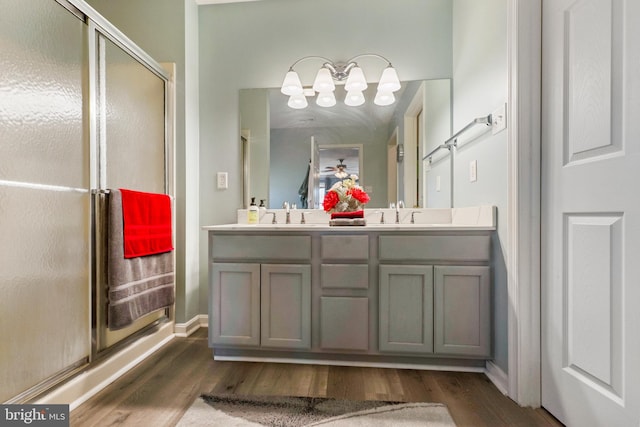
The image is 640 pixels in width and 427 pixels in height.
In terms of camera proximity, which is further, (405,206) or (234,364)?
(405,206)

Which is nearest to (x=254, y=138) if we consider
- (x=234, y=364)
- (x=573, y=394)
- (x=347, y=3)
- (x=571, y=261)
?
(x=347, y=3)

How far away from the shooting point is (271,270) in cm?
180

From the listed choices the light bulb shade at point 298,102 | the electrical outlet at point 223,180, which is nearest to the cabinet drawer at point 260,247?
the electrical outlet at point 223,180

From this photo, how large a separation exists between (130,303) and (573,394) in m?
1.99

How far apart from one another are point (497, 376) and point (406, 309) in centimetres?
53

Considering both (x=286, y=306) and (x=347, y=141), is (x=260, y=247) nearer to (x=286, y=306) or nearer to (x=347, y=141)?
(x=286, y=306)

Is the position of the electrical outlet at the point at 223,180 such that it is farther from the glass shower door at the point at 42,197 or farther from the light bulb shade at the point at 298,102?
the glass shower door at the point at 42,197

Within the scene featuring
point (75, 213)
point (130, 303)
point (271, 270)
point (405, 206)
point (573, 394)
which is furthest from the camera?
point (405, 206)

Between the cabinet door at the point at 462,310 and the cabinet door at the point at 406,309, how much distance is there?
5cm

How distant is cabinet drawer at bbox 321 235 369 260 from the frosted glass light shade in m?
1.09

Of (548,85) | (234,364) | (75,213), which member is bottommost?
(234,364)

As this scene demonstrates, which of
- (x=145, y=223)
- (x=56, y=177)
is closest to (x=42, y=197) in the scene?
(x=56, y=177)

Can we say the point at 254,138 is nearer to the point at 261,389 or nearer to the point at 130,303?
the point at 130,303

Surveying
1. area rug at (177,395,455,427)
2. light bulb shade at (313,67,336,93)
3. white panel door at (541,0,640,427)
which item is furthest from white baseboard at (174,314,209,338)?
white panel door at (541,0,640,427)
